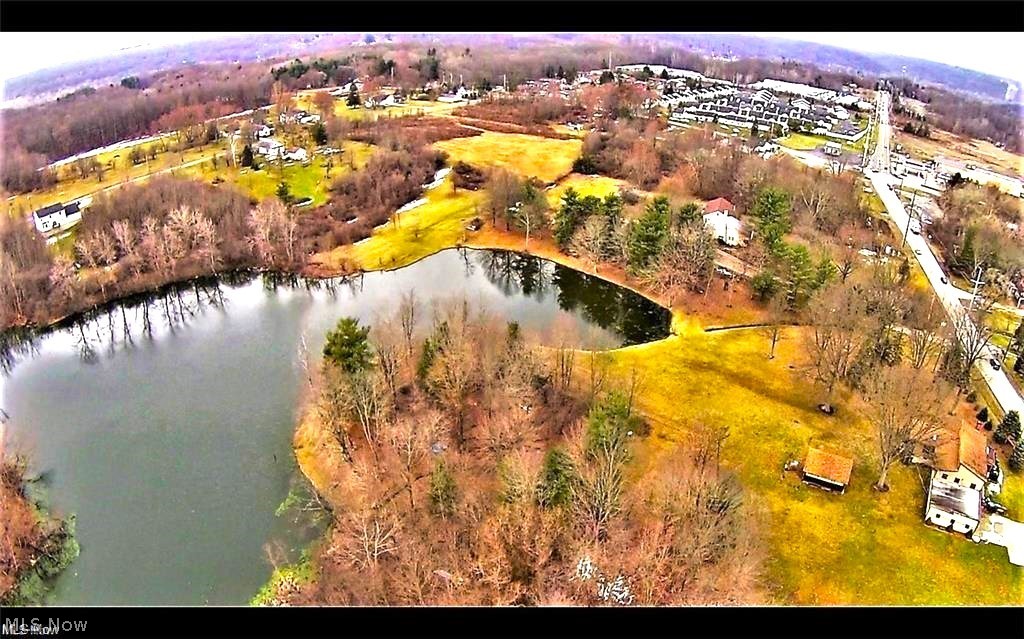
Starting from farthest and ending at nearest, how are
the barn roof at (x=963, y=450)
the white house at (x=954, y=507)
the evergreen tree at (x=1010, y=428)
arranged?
the evergreen tree at (x=1010, y=428) → the barn roof at (x=963, y=450) → the white house at (x=954, y=507)

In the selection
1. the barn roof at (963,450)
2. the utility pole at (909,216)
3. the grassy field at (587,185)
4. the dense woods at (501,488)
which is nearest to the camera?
the dense woods at (501,488)

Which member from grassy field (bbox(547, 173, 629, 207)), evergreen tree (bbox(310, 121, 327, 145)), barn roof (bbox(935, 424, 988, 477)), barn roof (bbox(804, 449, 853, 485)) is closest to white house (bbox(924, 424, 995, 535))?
barn roof (bbox(935, 424, 988, 477))

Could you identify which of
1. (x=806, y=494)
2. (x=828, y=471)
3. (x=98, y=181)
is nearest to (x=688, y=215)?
(x=828, y=471)

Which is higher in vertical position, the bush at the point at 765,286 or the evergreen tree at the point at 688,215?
the evergreen tree at the point at 688,215

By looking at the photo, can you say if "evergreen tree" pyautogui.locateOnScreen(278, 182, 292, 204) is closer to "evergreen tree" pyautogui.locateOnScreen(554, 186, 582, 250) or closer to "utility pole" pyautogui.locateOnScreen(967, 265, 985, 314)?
"evergreen tree" pyautogui.locateOnScreen(554, 186, 582, 250)

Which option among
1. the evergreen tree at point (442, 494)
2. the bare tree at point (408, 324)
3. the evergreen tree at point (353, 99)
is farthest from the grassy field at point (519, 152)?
the evergreen tree at point (442, 494)

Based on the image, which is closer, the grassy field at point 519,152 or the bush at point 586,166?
the bush at point 586,166

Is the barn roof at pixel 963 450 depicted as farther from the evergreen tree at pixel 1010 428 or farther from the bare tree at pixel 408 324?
the bare tree at pixel 408 324

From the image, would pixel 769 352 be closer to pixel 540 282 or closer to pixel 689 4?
pixel 540 282
